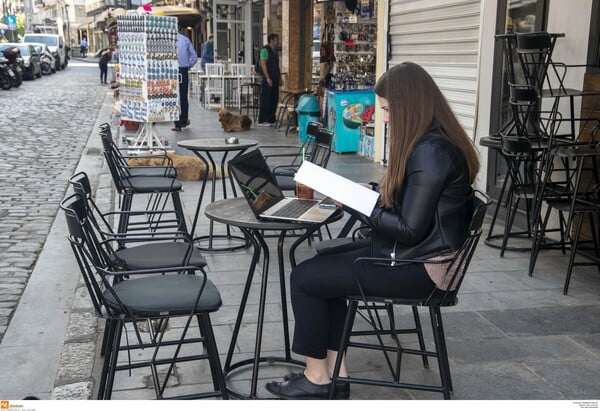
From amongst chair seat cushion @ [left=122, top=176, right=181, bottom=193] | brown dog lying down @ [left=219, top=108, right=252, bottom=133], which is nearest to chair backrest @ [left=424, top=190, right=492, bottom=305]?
chair seat cushion @ [left=122, top=176, right=181, bottom=193]

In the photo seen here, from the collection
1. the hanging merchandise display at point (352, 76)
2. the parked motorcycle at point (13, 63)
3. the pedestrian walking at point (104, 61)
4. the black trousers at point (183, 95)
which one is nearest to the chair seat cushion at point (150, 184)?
the hanging merchandise display at point (352, 76)

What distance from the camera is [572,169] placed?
5.47 meters

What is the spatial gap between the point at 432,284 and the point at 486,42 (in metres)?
4.65

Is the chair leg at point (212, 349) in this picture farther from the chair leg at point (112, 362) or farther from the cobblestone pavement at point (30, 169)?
the cobblestone pavement at point (30, 169)

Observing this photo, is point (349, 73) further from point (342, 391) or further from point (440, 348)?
point (440, 348)

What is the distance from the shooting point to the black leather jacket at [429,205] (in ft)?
9.14

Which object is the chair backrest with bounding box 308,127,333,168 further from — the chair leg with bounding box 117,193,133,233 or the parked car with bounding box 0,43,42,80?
the parked car with bounding box 0,43,42,80

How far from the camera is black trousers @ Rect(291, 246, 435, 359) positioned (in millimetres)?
2904

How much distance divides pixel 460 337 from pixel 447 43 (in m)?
4.85

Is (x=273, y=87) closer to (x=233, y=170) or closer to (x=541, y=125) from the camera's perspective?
(x=541, y=125)

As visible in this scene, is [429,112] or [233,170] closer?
[429,112]

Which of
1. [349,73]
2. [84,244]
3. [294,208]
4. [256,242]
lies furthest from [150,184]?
[349,73]

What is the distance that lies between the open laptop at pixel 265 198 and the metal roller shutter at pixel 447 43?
4.27 meters
